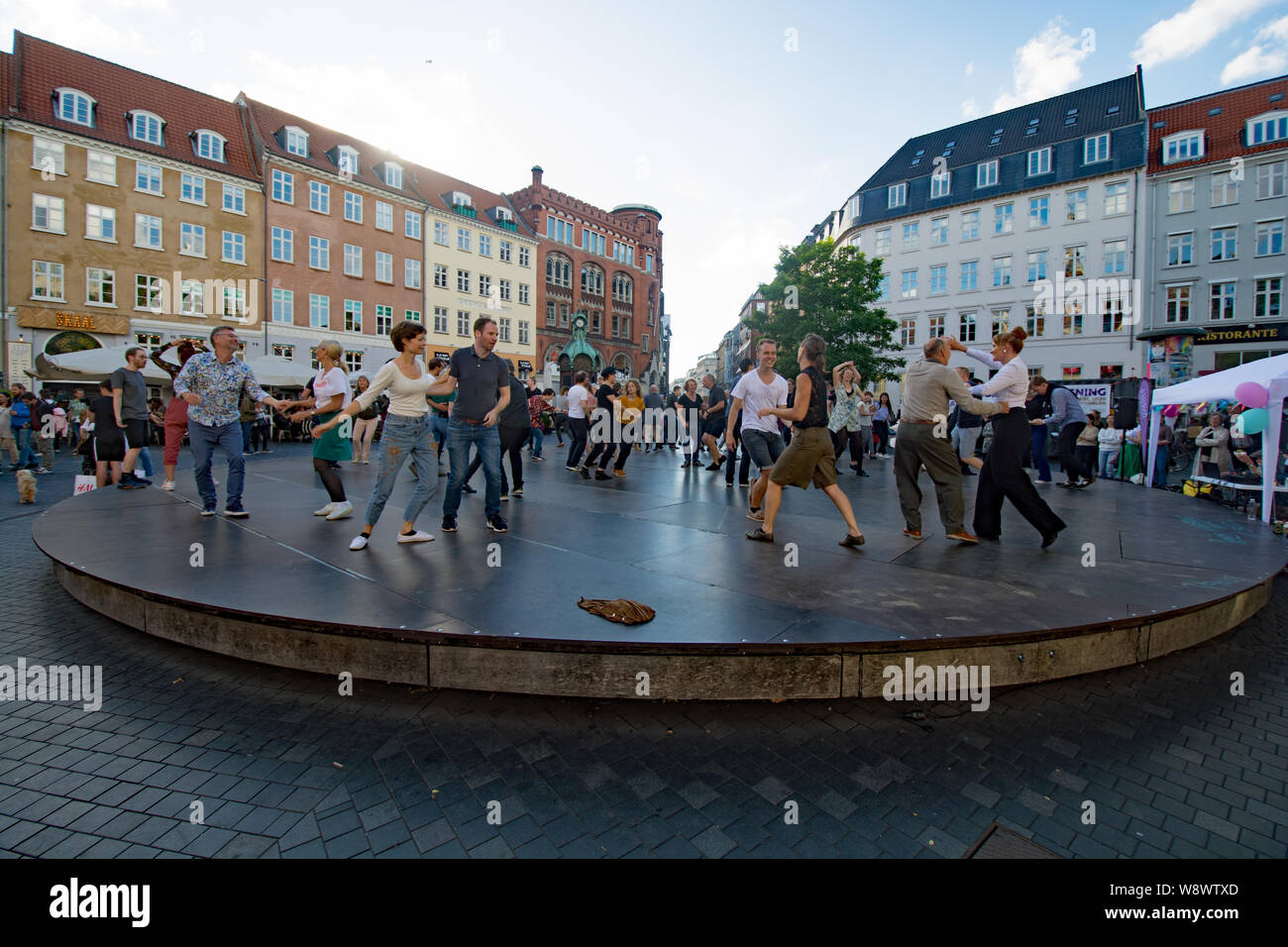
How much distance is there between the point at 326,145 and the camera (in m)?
38.0

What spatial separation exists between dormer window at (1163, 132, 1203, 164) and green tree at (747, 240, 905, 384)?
17191 millimetres

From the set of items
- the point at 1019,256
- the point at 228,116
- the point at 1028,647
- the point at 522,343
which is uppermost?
the point at 228,116

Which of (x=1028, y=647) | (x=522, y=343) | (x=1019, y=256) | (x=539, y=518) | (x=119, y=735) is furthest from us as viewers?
(x=522, y=343)

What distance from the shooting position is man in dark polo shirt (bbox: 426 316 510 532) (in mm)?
6066

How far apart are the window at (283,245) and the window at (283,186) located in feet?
5.37

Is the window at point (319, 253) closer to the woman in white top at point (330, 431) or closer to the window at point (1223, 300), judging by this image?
the woman in white top at point (330, 431)

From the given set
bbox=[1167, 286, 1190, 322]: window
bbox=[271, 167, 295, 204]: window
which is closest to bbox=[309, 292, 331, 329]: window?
bbox=[271, 167, 295, 204]: window

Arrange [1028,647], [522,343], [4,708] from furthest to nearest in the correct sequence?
[522,343], [1028,647], [4,708]

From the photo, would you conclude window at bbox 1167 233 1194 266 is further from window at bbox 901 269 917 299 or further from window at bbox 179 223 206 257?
window at bbox 179 223 206 257

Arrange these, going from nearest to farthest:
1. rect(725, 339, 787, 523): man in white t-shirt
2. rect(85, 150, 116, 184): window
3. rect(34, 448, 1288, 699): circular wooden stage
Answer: rect(34, 448, 1288, 699): circular wooden stage < rect(725, 339, 787, 523): man in white t-shirt < rect(85, 150, 116, 184): window

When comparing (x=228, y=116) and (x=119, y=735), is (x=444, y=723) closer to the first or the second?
(x=119, y=735)
